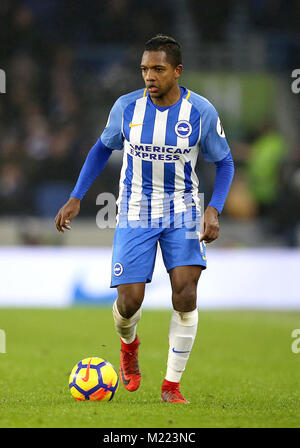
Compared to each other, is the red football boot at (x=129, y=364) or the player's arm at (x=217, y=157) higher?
the player's arm at (x=217, y=157)

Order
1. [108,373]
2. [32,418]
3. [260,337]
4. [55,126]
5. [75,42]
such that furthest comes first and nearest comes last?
1. [75,42]
2. [55,126]
3. [260,337]
4. [108,373]
5. [32,418]

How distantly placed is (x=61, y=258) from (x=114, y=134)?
7688 millimetres

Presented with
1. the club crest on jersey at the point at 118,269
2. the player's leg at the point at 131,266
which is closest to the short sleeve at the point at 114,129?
the player's leg at the point at 131,266

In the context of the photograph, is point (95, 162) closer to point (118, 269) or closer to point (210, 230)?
point (118, 269)

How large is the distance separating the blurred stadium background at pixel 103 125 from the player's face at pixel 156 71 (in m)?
7.71

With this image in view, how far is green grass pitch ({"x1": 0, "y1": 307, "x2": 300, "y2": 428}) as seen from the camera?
487 centimetres

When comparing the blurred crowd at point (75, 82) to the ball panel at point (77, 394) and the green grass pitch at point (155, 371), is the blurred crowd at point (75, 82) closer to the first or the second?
the green grass pitch at point (155, 371)

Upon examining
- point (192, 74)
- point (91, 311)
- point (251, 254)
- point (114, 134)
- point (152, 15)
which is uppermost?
point (152, 15)

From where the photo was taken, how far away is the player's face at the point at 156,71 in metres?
5.52

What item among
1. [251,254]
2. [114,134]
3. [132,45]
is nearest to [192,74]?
[132,45]

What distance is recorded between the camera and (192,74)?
17672 millimetres

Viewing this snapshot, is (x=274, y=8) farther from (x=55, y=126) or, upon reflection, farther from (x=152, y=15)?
(x=55, y=126)

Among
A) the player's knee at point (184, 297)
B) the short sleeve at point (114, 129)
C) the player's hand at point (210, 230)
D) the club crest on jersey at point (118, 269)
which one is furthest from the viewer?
the short sleeve at point (114, 129)

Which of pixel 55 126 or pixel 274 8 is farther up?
pixel 274 8
